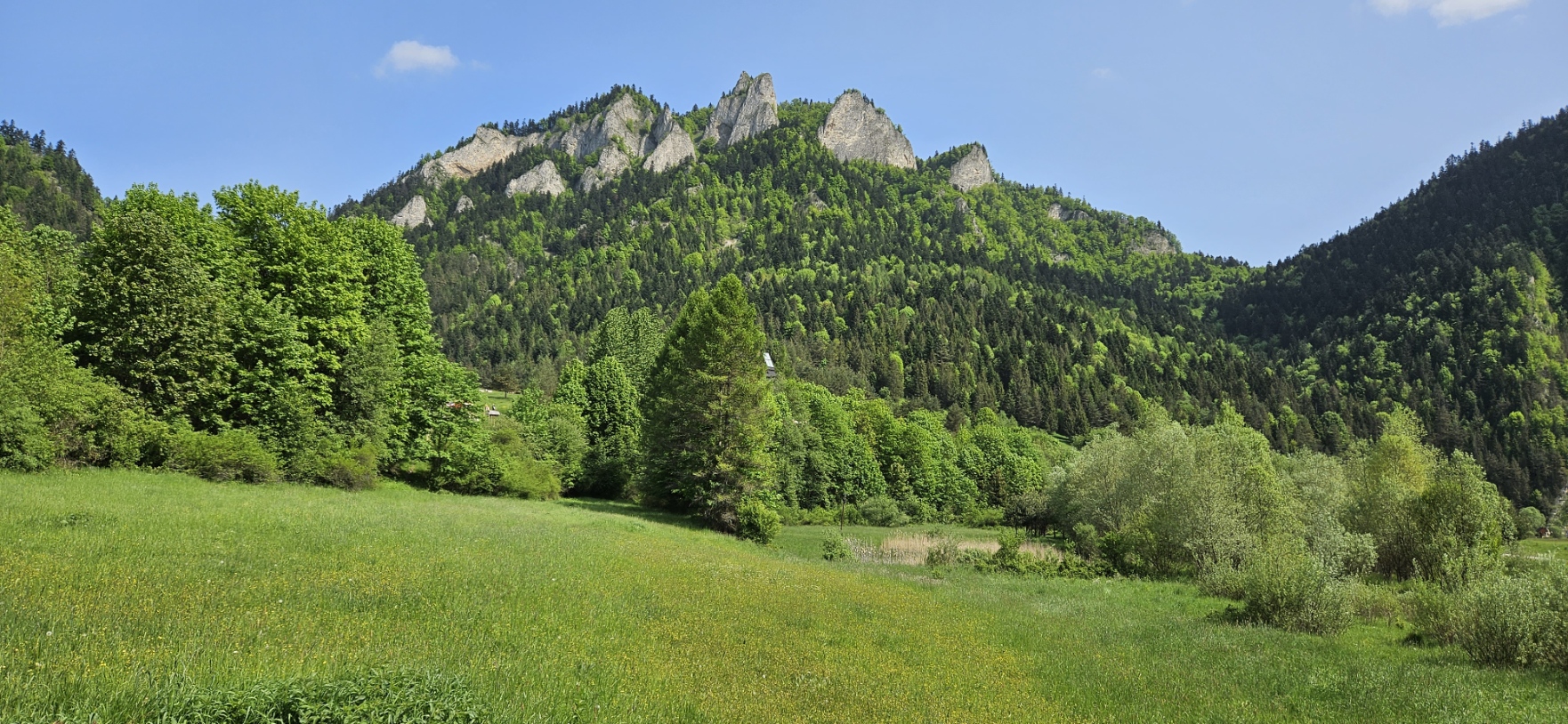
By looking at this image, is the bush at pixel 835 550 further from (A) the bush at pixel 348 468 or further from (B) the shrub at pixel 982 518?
(B) the shrub at pixel 982 518

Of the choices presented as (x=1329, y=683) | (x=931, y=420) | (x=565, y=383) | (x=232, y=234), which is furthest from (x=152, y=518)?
(x=931, y=420)

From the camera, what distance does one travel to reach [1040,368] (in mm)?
159875

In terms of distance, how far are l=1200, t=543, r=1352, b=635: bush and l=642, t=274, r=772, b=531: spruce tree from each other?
77.1 ft

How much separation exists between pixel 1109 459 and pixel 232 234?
59.3m

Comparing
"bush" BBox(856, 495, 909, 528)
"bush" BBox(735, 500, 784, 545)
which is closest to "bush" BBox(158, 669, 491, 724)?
"bush" BBox(735, 500, 784, 545)

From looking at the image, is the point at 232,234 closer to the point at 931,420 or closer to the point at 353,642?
the point at 353,642

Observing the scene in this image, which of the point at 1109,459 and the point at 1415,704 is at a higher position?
the point at 1109,459

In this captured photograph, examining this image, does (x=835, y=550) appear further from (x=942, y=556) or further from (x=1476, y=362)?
(x=1476, y=362)

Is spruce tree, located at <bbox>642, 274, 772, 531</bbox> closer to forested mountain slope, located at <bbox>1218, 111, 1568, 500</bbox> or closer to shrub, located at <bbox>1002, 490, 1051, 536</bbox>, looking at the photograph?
shrub, located at <bbox>1002, 490, 1051, 536</bbox>

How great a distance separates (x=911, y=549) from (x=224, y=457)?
123 feet

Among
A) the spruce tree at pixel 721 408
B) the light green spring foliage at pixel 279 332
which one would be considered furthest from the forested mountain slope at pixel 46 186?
the spruce tree at pixel 721 408

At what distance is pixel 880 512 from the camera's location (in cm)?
7106

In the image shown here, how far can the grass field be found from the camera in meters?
7.24

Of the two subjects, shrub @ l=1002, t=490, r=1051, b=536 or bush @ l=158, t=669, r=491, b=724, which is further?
shrub @ l=1002, t=490, r=1051, b=536
